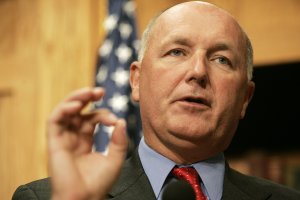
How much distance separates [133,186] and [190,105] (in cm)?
25

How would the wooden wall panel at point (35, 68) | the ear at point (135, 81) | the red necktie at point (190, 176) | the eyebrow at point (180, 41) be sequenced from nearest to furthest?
the red necktie at point (190, 176) → the eyebrow at point (180, 41) → the ear at point (135, 81) → the wooden wall panel at point (35, 68)

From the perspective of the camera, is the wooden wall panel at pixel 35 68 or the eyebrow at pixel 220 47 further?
the wooden wall panel at pixel 35 68

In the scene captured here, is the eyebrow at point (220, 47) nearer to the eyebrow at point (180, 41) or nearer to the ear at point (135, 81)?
the eyebrow at point (180, 41)

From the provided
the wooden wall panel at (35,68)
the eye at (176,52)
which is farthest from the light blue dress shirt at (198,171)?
the wooden wall panel at (35,68)

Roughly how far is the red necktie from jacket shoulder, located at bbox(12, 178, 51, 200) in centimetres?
33

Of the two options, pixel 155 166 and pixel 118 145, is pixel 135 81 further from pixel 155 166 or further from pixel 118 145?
pixel 118 145

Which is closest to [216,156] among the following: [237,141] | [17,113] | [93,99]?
[93,99]

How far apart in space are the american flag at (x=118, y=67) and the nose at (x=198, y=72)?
1040 millimetres

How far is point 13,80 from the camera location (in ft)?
9.53

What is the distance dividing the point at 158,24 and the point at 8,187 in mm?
1721

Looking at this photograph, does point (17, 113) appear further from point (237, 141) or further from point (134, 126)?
point (237, 141)

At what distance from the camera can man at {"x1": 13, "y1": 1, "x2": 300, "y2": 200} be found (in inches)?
51.8

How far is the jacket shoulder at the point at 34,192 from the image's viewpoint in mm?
1278

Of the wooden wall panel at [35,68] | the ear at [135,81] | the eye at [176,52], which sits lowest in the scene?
the wooden wall panel at [35,68]
